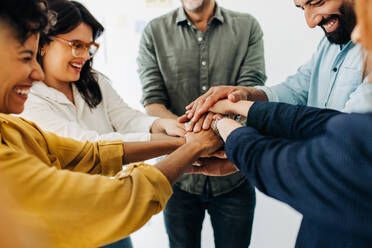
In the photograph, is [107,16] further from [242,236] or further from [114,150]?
[242,236]

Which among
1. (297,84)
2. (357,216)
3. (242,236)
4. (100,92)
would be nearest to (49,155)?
(100,92)

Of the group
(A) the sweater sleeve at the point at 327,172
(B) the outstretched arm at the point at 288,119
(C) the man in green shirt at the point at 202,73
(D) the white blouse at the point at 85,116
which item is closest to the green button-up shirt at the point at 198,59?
(C) the man in green shirt at the point at 202,73

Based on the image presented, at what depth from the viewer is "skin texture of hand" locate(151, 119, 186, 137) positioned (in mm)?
1423

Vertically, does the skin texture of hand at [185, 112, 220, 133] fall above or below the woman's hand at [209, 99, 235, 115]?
below

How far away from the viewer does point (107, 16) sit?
2.53 metres

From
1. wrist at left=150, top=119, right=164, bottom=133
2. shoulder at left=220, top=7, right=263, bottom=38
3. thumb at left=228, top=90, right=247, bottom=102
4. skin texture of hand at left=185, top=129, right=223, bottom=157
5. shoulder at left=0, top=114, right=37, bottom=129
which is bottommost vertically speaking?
wrist at left=150, top=119, right=164, bottom=133

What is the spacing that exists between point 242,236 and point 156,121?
2.71 feet

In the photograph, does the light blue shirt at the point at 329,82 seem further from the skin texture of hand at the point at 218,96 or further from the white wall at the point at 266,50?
the white wall at the point at 266,50

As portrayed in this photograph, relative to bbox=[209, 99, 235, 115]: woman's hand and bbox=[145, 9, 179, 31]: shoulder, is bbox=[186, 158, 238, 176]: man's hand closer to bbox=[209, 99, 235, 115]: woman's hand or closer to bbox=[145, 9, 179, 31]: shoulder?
bbox=[209, 99, 235, 115]: woman's hand

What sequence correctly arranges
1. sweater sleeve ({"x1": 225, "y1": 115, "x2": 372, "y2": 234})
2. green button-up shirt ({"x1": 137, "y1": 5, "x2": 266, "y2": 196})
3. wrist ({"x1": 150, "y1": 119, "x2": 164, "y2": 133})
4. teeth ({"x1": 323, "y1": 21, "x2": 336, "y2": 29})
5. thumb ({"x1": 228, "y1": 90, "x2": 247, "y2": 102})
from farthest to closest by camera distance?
1. green button-up shirt ({"x1": 137, "y1": 5, "x2": 266, "y2": 196})
2. wrist ({"x1": 150, "y1": 119, "x2": 164, "y2": 133})
3. thumb ({"x1": 228, "y1": 90, "x2": 247, "y2": 102})
4. teeth ({"x1": 323, "y1": 21, "x2": 336, "y2": 29})
5. sweater sleeve ({"x1": 225, "y1": 115, "x2": 372, "y2": 234})

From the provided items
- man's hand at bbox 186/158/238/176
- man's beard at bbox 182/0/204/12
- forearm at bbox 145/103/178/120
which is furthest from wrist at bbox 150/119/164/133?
man's beard at bbox 182/0/204/12

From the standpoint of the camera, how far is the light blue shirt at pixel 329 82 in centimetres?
102

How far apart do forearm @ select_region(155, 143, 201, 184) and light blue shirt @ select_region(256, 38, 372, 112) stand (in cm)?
53

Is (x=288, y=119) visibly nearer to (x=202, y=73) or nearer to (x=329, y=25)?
(x=329, y=25)
